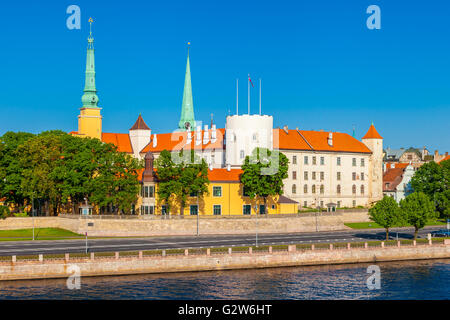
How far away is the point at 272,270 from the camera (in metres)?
71.0

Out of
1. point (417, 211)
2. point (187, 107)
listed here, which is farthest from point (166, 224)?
point (187, 107)

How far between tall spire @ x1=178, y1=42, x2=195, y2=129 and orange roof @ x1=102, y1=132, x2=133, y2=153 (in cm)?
2527

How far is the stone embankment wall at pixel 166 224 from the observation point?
92562 mm

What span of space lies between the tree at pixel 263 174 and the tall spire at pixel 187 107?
61758 millimetres

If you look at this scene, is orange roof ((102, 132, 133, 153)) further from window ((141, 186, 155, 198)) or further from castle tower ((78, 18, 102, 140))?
window ((141, 186, 155, 198))

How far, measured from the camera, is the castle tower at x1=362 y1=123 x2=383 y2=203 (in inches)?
5310

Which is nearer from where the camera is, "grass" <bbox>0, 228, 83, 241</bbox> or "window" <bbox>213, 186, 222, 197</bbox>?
"grass" <bbox>0, 228, 83, 241</bbox>

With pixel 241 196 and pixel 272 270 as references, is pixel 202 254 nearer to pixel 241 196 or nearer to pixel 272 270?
pixel 272 270

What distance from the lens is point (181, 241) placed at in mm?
84750

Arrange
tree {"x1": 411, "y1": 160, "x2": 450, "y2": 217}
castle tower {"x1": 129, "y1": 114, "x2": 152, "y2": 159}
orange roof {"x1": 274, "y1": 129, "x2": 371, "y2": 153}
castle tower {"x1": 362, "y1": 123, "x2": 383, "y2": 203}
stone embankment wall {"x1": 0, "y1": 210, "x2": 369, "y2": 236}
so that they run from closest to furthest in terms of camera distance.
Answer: stone embankment wall {"x1": 0, "y1": 210, "x2": 369, "y2": 236} < tree {"x1": 411, "y1": 160, "x2": 450, "y2": 217} < orange roof {"x1": 274, "y1": 129, "x2": 371, "y2": 153} < castle tower {"x1": 362, "y1": 123, "x2": 383, "y2": 203} < castle tower {"x1": 129, "y1": 114, "x2": 152, "y2": 159}

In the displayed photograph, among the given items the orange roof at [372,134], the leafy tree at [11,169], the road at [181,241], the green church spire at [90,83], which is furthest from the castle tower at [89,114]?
the orange roof at [372,134]

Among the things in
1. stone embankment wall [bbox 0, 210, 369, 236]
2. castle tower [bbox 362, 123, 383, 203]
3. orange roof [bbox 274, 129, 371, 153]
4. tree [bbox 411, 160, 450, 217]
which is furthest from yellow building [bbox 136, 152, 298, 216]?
castle tower [bbox 362, 123, 383, 203]

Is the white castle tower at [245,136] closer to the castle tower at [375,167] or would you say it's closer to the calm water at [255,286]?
the castle tower at [375,167]

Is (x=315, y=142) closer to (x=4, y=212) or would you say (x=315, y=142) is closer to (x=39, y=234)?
(x=39, y=234)
